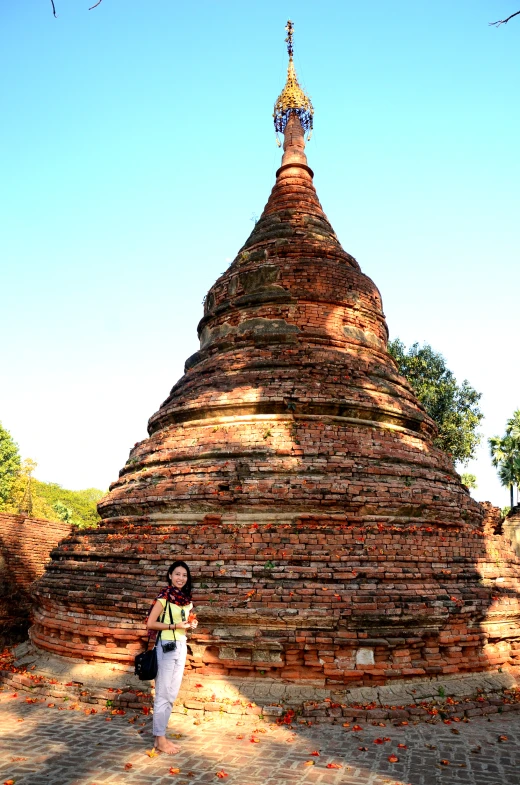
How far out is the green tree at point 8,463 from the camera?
35562 mm

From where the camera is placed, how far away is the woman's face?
16.4 ft

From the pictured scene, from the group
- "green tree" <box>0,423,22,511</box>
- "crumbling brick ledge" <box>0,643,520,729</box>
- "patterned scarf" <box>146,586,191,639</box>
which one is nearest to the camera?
"patterned scarf" <box>146,586,191,639</box>

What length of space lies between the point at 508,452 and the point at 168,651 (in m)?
31.8

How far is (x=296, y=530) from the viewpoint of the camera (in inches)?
277

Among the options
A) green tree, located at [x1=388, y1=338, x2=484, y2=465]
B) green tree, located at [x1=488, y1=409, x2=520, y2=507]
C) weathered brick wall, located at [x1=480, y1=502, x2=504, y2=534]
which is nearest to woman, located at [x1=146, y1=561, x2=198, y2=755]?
weathered brick wall, located at [x1=480, y1=502, x2=504, y2=534]

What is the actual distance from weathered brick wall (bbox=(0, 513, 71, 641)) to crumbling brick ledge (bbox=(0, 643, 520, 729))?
4.03m

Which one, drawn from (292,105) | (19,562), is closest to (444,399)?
(292,105)

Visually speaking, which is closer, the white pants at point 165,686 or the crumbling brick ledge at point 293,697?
the white pants at point 165,686

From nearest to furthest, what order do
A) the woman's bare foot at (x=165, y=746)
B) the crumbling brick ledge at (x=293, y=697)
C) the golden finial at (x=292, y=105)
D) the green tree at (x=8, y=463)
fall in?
the woman's bare foot at (x=165, y=746) < the crumbling brick ledge at (x=293, y=697) < the golden finial at (x=292, y=105) < the green tree at (x=8, y=463)

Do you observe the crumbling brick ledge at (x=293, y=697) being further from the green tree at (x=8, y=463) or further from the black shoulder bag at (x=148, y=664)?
the green tree at (x=8, y=463)

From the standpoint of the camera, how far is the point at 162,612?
4.85 meters

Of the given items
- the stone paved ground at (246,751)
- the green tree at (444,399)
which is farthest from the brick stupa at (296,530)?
the green tree at (444,399)

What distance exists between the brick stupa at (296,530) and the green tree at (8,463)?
29265 millimetres

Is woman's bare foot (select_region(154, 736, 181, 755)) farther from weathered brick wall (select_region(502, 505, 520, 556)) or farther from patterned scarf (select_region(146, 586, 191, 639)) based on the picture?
weathered brick wall (select_region(502, 505, 520, 556))
